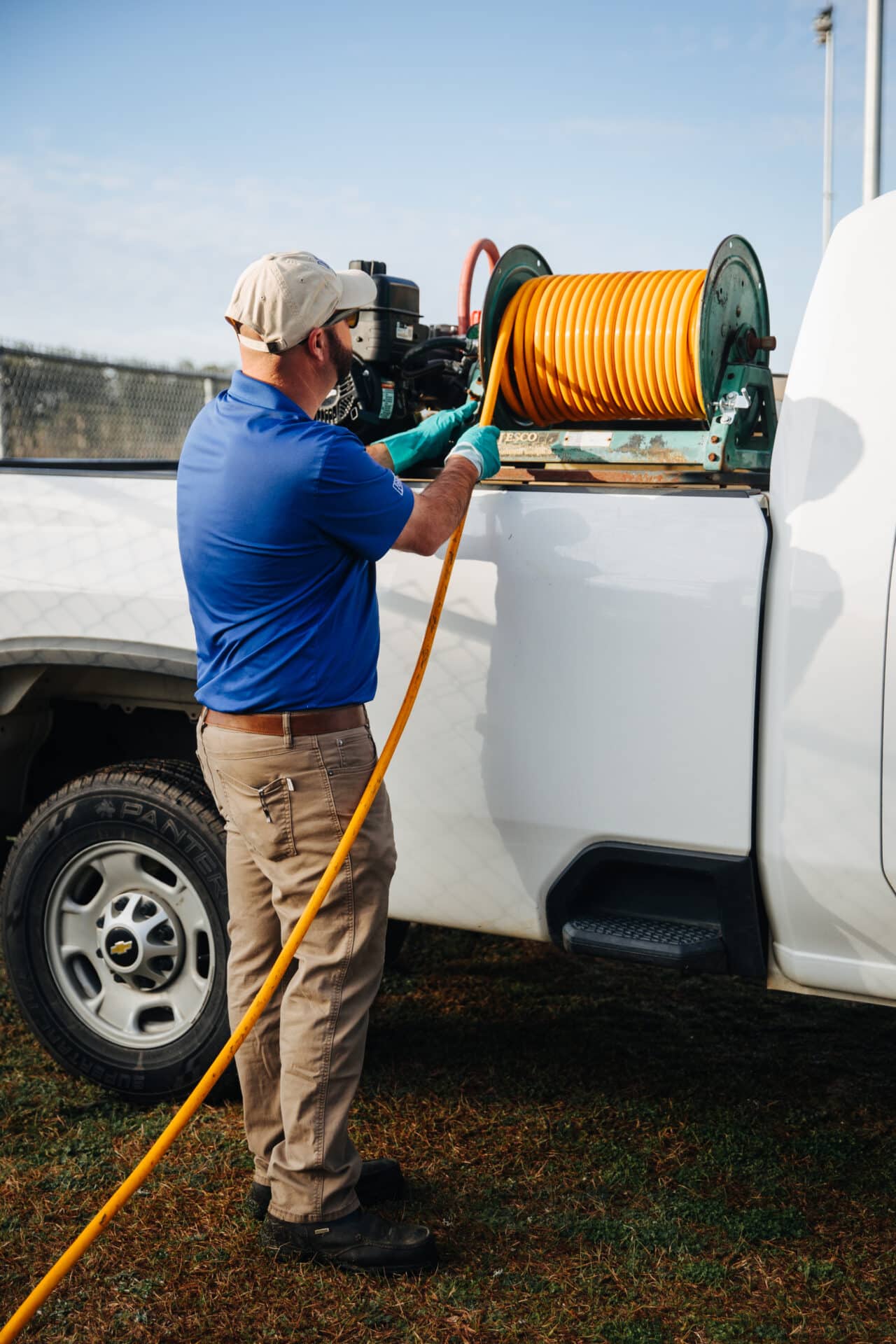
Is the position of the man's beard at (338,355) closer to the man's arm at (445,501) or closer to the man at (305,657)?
the man at (305,657)

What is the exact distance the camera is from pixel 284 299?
8.43ft

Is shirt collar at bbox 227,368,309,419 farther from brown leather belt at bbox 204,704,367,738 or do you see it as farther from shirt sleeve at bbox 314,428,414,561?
brown leather belt at bbox 204,704,367,738

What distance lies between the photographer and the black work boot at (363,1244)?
108 inches

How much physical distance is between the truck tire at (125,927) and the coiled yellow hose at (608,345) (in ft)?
Answer: 4.71

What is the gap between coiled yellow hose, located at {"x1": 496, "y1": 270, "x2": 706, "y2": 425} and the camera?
324 centimetres

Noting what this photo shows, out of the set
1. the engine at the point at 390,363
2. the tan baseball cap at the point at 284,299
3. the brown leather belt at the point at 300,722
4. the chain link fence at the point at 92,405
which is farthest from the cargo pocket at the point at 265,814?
the chain link fence at the point at 92,405

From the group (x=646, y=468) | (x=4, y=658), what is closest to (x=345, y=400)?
(x=646, y=468)

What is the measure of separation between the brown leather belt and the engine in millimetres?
1192

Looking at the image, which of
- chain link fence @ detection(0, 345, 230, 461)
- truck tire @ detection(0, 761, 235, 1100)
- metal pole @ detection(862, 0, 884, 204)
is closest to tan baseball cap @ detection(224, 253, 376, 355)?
truck tire @ detection(0, 761, 235, 1100)

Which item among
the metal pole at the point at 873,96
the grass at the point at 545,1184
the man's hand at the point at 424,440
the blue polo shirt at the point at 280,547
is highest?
the metal pole at the point at 873,96

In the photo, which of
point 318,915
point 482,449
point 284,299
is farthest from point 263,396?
point 318,915

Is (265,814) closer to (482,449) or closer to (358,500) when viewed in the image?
(358,500)

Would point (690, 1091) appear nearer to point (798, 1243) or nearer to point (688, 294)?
point (798, 1243)

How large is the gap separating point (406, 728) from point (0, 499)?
133 centimetres
